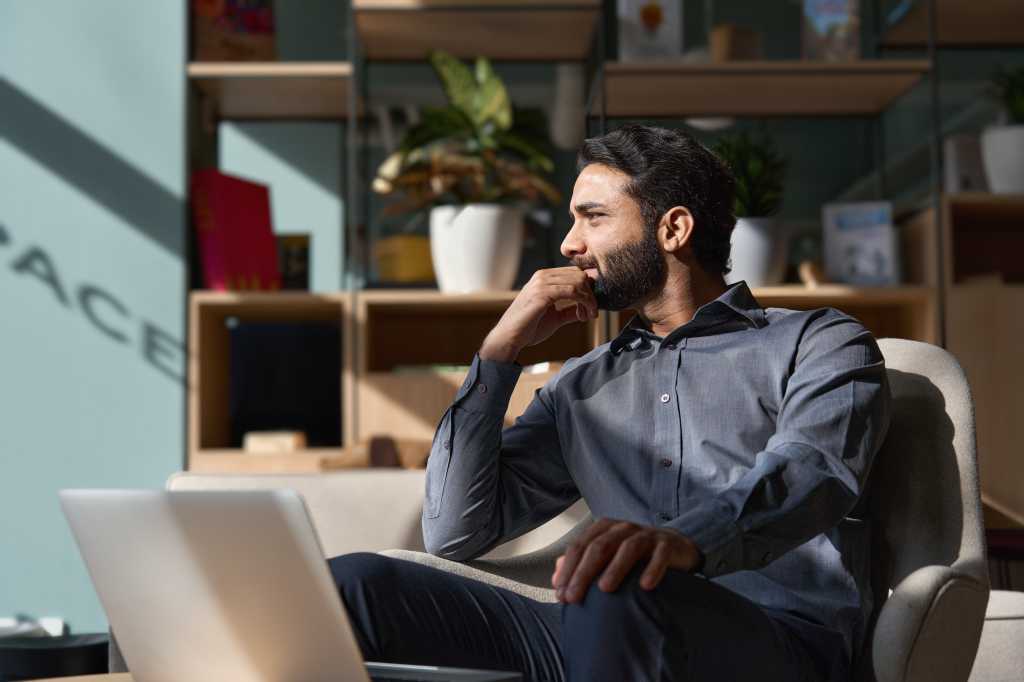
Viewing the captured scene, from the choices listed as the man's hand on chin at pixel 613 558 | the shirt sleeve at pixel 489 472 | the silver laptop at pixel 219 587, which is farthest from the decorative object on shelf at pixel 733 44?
the silver laptop at pixel 219 587

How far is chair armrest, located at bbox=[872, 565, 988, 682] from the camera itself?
132 cm

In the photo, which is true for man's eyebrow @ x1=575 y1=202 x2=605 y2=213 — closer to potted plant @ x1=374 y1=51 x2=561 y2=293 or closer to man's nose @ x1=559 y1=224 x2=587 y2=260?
man's nose @ x1=559 y1=224 x2=587 y2=260

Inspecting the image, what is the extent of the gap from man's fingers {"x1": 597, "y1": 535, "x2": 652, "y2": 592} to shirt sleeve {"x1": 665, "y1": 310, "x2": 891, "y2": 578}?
0.34ft

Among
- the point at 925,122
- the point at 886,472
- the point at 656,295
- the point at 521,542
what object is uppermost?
the point at 925,122

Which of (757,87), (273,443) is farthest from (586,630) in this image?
(757,87)

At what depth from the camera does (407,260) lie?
328cm

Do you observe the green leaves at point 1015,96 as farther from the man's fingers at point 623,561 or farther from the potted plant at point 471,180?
the man's fingers at point 623,561

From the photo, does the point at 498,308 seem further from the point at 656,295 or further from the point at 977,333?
the point at 656,295

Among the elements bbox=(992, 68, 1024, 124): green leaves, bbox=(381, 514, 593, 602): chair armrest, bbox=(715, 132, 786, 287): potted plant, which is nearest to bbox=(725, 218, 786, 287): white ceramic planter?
bbox=(715, 132, 786, 287): potted plant

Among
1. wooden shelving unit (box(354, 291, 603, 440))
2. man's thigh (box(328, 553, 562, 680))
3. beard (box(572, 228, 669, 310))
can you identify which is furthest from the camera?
wooden shelving unit (box(354, 291, 603, 440))

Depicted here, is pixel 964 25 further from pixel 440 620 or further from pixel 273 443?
pixel 440 620

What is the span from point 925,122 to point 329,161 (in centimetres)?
197

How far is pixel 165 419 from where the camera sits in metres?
3.03

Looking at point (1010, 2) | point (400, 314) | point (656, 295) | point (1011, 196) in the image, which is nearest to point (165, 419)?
point (400, 314)
